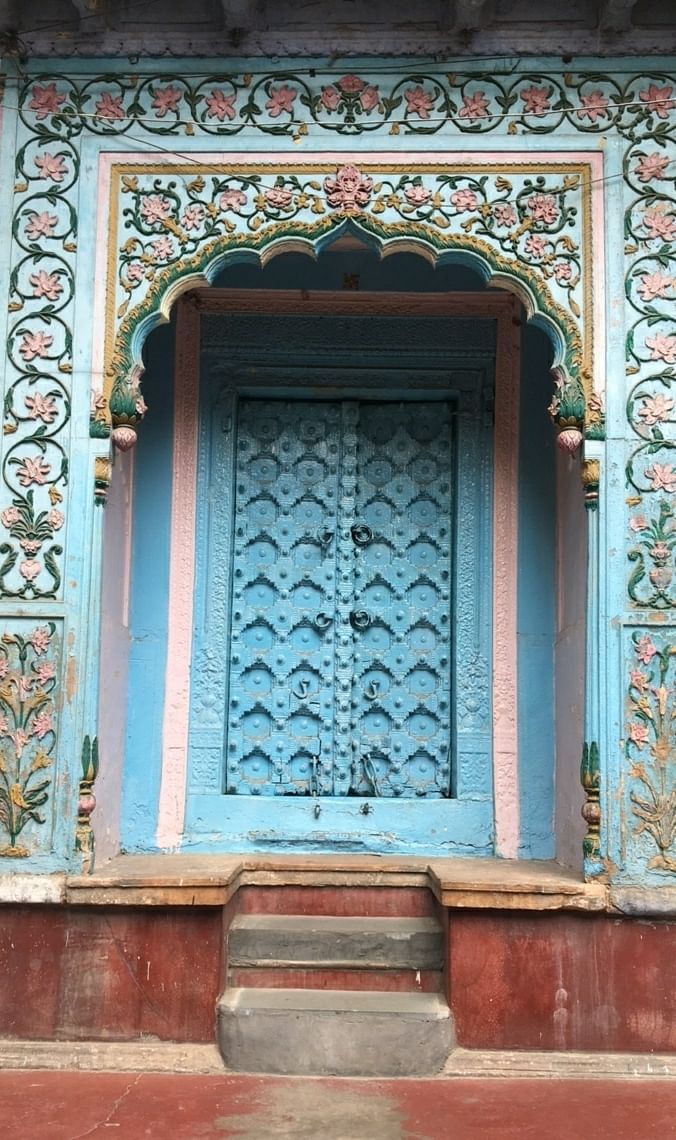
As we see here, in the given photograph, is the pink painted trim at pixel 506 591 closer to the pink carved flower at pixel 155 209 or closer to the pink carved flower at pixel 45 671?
the pink carved flower at pixel 155 209

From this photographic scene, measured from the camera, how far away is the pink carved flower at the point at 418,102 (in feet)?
16.3

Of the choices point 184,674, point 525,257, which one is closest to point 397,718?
point 184,674

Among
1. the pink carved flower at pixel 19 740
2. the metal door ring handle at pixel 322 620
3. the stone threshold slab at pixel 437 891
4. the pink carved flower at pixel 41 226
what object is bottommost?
the stone threshold slab at pixel 437 891

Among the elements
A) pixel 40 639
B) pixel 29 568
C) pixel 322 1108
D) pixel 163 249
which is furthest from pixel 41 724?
pixel 163 249

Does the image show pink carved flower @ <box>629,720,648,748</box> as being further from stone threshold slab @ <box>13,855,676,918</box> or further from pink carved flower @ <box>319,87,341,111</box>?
pink carved flower @ <box>319,87,341,111</box>

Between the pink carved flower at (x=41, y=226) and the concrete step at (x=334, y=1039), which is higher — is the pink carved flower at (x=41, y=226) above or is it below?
above

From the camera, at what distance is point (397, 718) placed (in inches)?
224

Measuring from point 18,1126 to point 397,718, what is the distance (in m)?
2.58

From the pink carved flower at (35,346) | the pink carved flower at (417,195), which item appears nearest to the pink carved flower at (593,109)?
the pink carved flower at (417,195)

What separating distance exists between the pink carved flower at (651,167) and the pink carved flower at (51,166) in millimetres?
2449

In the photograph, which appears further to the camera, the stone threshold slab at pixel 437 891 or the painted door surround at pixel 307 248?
the painted door surround at pixel 307 248

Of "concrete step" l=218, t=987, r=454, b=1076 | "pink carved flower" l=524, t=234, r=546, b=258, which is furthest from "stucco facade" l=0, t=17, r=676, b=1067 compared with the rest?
"concrete step" l=218, t=987, r=454, b=1076

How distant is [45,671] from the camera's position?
185 inches

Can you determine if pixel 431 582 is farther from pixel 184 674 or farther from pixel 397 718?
pixel 184 674
